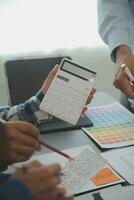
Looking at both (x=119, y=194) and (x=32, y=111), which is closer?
(x=119, y=194)

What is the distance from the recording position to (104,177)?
882 mm

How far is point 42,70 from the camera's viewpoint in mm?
1300

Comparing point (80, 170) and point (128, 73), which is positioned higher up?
point (128, 73)

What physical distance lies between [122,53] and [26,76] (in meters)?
0.34

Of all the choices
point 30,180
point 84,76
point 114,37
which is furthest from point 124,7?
point 30,180

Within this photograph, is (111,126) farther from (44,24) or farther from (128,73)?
(44,24)

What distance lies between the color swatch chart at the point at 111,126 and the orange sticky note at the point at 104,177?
0.14 m

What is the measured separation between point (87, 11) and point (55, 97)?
46.8 inches

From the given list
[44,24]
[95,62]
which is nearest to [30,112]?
[44,24]

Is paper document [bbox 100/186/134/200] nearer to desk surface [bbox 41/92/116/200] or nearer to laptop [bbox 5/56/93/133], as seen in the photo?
desk surface [bbox 41/92/116/200]

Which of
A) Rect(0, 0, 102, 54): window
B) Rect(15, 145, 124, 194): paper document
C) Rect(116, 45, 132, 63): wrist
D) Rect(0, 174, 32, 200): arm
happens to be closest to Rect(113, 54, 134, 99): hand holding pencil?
Rect(116, 45, 132, 63): wrist

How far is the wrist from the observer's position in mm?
1166

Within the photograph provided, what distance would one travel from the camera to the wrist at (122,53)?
1.17 metres

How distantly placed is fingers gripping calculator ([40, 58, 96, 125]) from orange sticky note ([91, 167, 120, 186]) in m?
0.16
